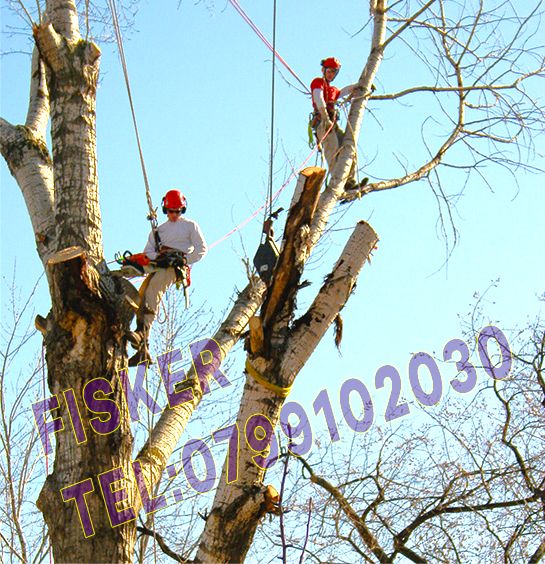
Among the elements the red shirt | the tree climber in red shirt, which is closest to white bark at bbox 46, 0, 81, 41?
the tree climber in red shirt

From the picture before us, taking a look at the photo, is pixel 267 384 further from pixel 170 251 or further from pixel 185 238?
pixel 185 238

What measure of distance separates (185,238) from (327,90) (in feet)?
7.44

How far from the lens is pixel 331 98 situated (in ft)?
23.3

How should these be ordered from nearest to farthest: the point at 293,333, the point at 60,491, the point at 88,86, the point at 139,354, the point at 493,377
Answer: the point at 60,491, the point at 293,333, the point at 88,86, the point at 139,354, the point at 493,377

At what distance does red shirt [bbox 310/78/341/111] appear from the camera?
703cm

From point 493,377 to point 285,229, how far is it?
4.21 meters

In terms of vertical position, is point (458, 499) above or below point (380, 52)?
below

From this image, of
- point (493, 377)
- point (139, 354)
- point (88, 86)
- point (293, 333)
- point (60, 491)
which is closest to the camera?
point (60, 491)

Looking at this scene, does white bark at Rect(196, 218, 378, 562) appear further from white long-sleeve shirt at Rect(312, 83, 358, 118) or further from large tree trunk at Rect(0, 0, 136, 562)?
white long-sleeve shirt at Rect(312, 83, 358, 118)

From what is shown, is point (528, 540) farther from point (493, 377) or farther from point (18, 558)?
point (18, 558)

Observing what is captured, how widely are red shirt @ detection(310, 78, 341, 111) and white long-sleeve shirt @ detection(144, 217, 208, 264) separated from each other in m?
1.92

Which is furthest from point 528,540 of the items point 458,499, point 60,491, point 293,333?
point 60,491

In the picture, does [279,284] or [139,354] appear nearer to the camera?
[279,284]

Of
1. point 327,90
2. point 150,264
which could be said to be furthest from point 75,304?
point 327,90
